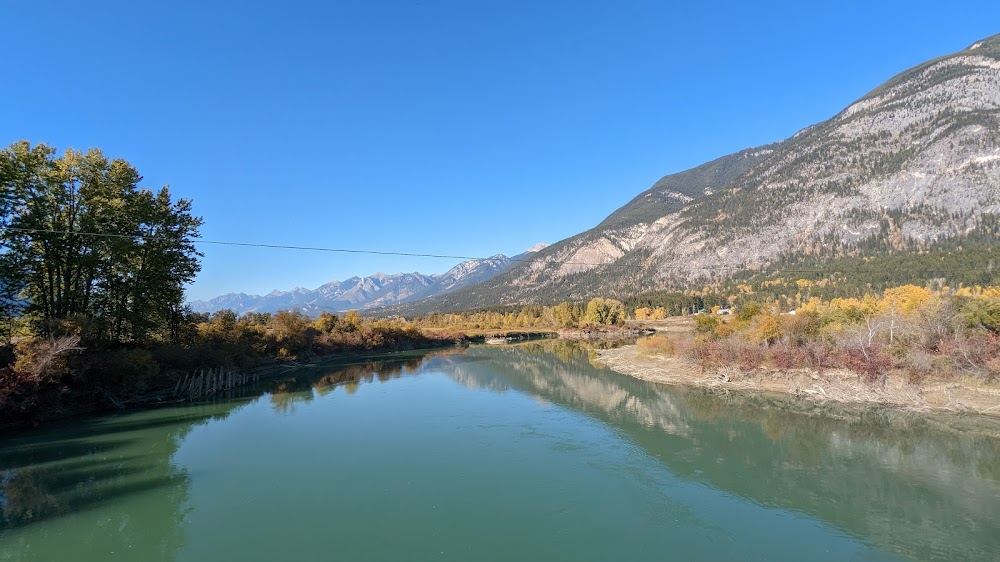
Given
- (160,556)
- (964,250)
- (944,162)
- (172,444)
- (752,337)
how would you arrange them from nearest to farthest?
(160,556) → (172,444) → (752,337) → (964,250) → (944,162)

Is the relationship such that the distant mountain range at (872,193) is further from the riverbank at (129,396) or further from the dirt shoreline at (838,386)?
the riverbank at (129,396)

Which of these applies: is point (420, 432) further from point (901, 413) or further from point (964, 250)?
point (964, 250)

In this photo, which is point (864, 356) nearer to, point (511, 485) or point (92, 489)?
point (511, 485)

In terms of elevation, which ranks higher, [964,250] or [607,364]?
[964,250]

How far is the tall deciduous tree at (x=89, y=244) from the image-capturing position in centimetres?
2031

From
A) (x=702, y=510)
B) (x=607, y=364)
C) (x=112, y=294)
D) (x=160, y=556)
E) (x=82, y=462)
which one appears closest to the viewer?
(x=160, y=556)

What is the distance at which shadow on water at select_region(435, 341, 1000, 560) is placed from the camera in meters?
10.1

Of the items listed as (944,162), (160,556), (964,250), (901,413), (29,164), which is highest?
(944,162)

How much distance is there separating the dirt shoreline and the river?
1.43 metres

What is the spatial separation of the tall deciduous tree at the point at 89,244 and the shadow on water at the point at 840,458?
990 inches

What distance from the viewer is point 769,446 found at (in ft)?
54.4

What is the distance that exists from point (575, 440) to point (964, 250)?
104501 mm

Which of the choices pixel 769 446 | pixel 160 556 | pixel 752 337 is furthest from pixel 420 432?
pixel 752 337

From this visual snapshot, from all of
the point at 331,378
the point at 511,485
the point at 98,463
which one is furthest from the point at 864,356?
the point at 331,378
